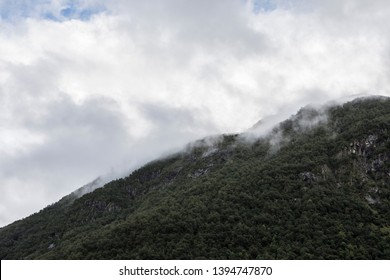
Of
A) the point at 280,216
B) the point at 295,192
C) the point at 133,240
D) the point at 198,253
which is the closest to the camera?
the point at 198,253

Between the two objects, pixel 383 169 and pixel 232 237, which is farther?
pixel 383 169

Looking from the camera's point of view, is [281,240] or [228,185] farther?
[228,185]

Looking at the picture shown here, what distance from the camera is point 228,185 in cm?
19850

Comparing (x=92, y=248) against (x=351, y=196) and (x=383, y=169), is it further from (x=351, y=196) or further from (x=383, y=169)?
(x=383, y=169)

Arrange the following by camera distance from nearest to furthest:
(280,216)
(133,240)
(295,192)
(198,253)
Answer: (198,253) → (133,240) → (280,216) → (295,192)

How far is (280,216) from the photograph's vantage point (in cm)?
17800

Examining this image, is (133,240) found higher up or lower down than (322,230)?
higher up

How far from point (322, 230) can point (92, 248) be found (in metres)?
83.4

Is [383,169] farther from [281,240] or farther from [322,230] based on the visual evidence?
[281,240]

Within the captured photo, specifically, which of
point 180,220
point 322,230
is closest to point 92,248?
point 180,220

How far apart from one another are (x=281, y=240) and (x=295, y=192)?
35.1m

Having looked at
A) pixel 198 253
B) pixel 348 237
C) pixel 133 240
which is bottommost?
pixel 348 237

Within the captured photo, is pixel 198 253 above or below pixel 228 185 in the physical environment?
below

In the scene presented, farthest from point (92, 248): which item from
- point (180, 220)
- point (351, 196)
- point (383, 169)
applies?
point (383, 169)
